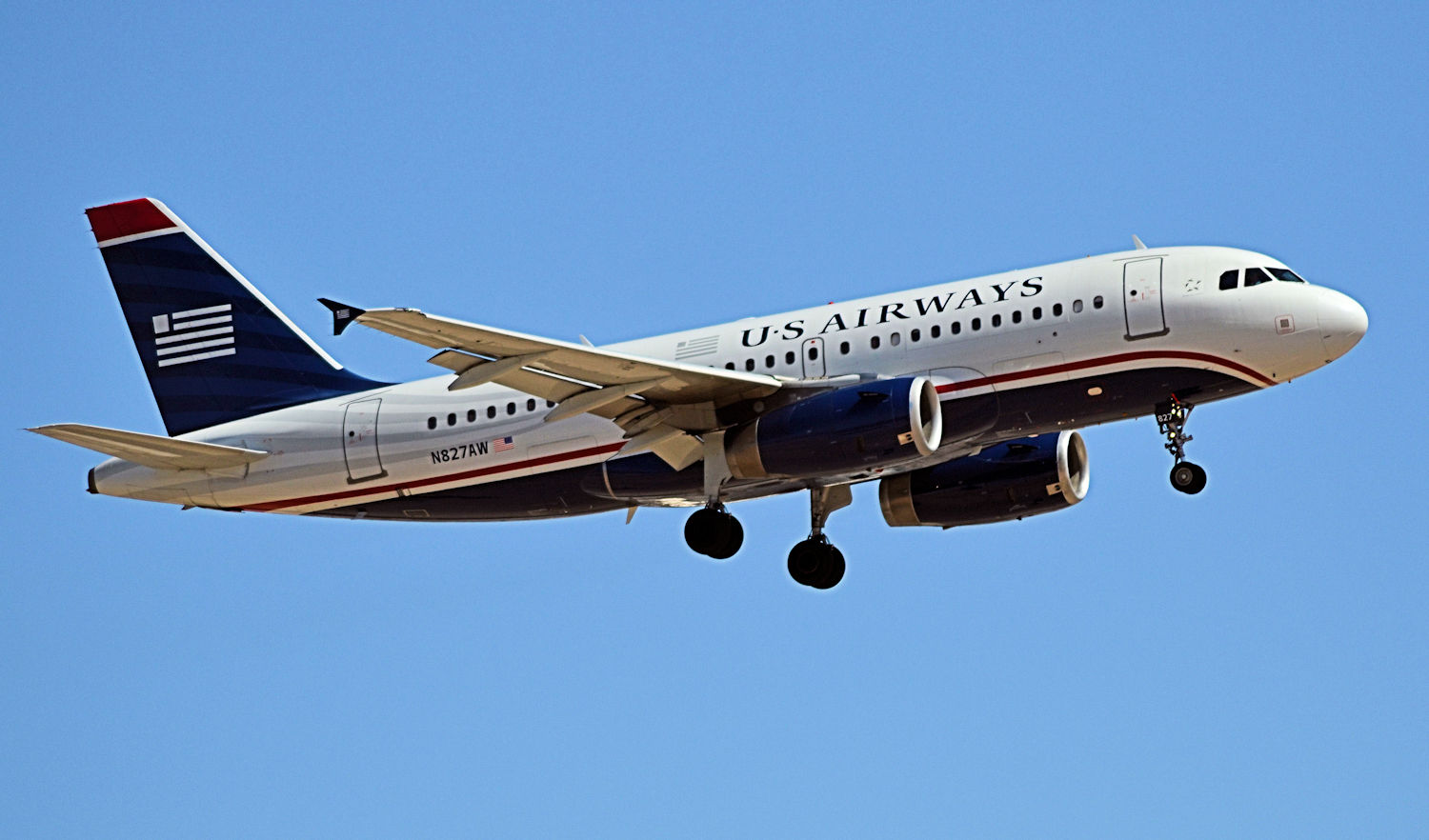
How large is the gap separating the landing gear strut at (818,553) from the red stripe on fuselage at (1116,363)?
18.6ft

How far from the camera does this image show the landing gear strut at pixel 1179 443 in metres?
33.6

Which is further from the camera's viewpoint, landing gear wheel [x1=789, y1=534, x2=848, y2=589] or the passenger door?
landing gear wheel [x1=789, y1=534, x2=848, y2=589]

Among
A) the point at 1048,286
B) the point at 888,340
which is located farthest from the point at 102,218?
the point at 1048,286

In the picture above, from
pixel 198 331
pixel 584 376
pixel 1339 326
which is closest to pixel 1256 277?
pixel 1339 326

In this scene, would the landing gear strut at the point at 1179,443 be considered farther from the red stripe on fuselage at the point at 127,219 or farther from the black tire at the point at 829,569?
the red stripe on fuselage at the point at 127,219

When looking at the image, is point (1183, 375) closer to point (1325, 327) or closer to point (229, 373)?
point (1325, 327)

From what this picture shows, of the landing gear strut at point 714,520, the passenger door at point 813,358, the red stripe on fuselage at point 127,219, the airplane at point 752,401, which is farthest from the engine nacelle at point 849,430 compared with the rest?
the red stripe on fuselage at point 127,219

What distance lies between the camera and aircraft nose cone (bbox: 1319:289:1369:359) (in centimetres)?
3266

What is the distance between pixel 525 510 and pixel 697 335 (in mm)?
4889

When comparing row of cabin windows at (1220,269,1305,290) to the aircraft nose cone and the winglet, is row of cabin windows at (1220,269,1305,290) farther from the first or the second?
the winglet

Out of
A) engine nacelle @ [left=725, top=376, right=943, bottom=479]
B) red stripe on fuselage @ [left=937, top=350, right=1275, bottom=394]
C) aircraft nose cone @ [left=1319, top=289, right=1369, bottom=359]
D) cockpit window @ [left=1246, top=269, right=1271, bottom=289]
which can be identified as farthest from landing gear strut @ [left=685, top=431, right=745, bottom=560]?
aircraft nose cone @ [left=1319, top=289, right=1369, bottom=359]

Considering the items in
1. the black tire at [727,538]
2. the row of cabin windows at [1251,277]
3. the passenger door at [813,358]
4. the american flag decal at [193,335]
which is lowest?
the black tire at [727,538]

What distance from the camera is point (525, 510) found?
3753cm

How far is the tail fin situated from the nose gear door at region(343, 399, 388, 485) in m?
1.38
